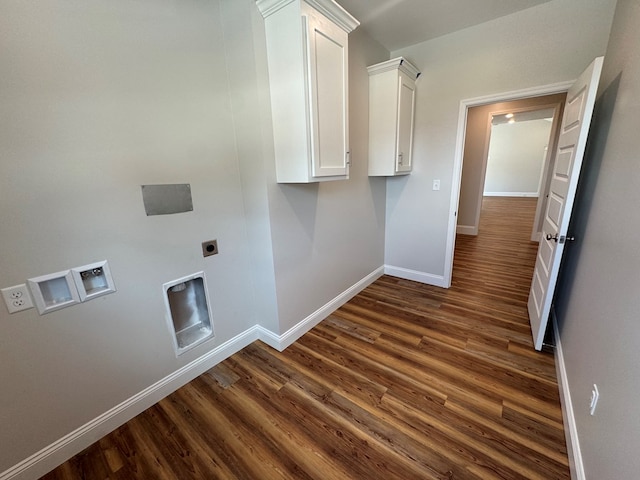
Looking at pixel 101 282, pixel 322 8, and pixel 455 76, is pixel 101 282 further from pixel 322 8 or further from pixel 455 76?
pixel 455 76

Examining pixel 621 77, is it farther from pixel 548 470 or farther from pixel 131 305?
pixel 131 305

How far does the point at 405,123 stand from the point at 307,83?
154cm

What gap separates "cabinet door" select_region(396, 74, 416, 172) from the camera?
2.57 m

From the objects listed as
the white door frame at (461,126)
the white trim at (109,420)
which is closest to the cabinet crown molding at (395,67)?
the white door frame at (461,126)

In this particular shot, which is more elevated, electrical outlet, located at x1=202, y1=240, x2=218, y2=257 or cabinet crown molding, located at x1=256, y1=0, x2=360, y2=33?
cabinet crown molding, located at x1=256, y1=0, x2=360, y2=33

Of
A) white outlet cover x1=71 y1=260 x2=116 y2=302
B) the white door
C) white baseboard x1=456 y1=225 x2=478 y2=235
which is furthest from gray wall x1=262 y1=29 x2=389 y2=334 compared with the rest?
white baseboard x1=456 y1=225 x2=478 y2=235

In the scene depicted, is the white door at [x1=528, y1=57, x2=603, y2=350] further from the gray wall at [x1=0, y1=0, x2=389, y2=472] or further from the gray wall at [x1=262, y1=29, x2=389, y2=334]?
the gray wall at [x1=0, y1=0, x2=389, y2=472]

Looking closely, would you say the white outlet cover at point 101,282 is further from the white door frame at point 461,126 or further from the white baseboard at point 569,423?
the white door frame at point 461,126

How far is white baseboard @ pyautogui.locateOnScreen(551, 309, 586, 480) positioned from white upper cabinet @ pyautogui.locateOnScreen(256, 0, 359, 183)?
1.97m

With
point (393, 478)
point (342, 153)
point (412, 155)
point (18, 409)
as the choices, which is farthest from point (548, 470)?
point (412, 155)

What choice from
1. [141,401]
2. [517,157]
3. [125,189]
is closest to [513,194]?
[517,157]

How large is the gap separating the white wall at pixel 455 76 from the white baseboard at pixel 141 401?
143cm

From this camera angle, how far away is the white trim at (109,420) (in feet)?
4.05

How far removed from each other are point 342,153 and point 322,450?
188 cm
